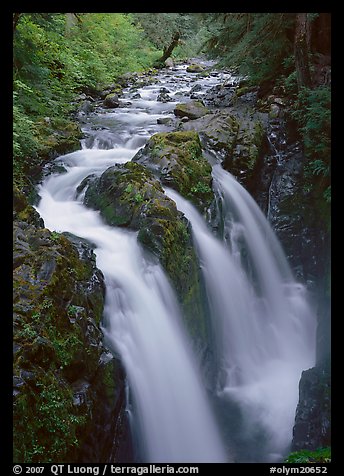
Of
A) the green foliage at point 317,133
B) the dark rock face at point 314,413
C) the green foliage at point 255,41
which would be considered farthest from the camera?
the green foliage at point 255,41

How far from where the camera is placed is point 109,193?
726 centimetres

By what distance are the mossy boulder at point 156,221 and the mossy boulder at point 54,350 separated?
1361 mm

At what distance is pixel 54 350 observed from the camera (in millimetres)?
3947

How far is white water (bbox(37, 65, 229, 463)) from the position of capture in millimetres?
5043

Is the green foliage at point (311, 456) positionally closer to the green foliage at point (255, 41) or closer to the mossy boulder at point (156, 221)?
the mossy boulder at point (156, 221)

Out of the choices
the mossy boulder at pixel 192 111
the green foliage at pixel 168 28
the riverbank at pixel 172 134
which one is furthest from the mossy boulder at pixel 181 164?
the green foliage at pixel 168 28

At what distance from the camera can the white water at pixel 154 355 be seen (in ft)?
16.5

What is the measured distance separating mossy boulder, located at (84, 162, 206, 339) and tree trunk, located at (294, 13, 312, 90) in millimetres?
4980

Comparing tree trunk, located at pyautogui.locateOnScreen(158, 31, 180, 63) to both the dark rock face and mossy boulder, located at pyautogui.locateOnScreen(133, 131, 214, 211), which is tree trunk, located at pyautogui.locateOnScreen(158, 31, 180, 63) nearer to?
mossy boulder, located at pyautogui.locateOnScreen(133, 131, 214, 211)

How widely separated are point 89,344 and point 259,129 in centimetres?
757
